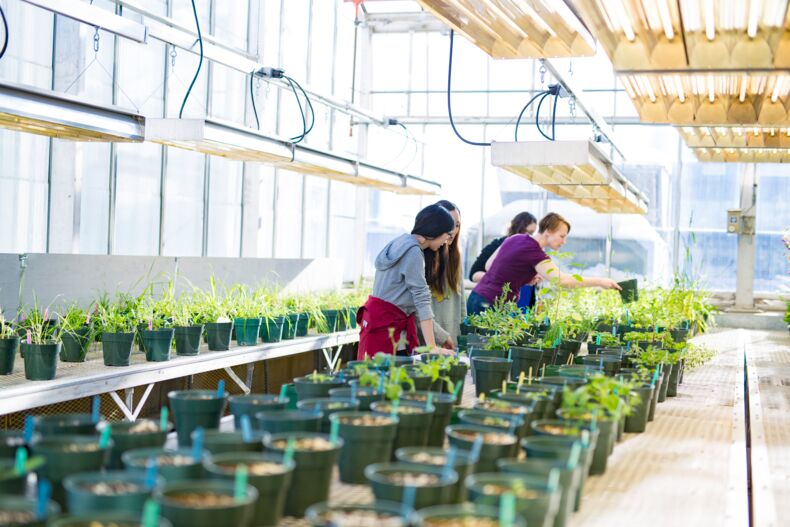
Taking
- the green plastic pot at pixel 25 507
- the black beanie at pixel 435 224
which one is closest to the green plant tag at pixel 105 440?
the green plastic pot at pixel 25 507

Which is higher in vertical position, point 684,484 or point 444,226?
point 444,226

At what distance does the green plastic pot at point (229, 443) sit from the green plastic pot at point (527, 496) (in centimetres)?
39

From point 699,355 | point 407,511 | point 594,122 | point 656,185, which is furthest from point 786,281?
point 407,511

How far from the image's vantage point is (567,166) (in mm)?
4594

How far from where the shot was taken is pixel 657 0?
228 centimetres

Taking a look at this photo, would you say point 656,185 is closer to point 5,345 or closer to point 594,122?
point 594,122

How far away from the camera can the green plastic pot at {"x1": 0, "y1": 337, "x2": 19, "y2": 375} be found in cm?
365

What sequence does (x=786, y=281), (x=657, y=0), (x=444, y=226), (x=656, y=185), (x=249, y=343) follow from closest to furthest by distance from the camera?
1. (x=657, y=0)
2. (x=444, y=226)
3. (x=249, y=343)
4. (x=786, y=281)
5. (x=656, y=185)

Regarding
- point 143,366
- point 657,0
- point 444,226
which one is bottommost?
point 143,366

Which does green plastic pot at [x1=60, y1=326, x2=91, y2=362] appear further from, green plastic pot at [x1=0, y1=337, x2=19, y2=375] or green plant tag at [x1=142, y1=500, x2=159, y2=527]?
green plant tag at [x1=142, y1=500, x2=159, y2=527]

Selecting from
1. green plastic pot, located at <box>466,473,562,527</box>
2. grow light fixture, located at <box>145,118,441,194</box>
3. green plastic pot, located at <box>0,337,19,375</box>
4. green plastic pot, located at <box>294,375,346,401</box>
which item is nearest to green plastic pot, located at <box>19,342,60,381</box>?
green plastic pot, located at <box>0,337,19,375</box>

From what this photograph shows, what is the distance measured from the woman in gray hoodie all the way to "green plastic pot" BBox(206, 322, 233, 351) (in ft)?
3.41

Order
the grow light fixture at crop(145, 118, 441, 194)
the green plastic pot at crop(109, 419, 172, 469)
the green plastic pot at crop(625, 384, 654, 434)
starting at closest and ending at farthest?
the green plastic pot at crop(109, 419, 172, 469) → the green plastic pot at crop(625, 384, 654, 434) → the grow light fixture at crop(145, 118, 441, 194)

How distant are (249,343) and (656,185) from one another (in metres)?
8.01
